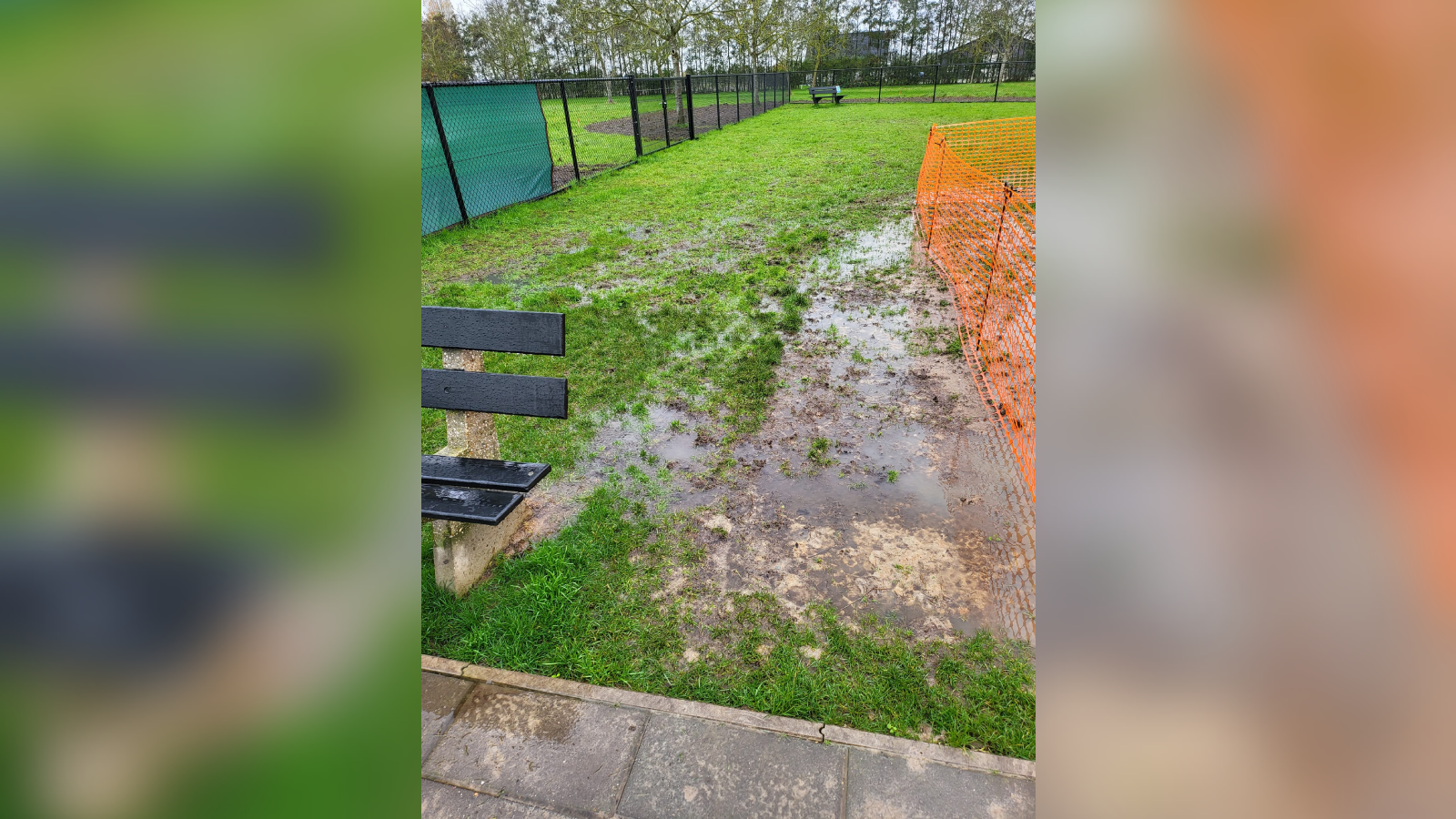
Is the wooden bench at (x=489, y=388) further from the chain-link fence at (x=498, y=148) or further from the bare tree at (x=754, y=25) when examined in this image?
the bare tree at (x=754, y=25)

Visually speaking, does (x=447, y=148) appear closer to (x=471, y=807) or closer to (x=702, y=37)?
(x=471, y=807)

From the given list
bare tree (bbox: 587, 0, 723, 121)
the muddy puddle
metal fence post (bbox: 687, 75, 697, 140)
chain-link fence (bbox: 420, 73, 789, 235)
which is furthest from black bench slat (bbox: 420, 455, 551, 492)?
bare tree (bbox: 587, 0, 723, 121)

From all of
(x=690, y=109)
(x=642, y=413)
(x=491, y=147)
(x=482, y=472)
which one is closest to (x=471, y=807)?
(x=482, y=472)

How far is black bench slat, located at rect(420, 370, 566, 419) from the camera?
301cm

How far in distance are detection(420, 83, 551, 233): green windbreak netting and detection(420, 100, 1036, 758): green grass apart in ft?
Result: 1.14

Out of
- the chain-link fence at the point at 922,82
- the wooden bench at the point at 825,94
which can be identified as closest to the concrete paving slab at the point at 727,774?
the wooden bench at the point at 825,94

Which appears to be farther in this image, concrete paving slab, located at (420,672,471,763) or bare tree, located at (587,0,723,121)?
bare tree, located at (587,0,723,121)

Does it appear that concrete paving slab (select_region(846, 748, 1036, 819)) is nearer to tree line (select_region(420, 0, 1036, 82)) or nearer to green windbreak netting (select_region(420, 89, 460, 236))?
green windbreak netting (select_region(420, 89, 460, 236))

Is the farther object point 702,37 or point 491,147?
point 702,37

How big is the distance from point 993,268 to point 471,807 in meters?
5.78

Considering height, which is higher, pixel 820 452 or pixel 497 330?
pixel 497 330

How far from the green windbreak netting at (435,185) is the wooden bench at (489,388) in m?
6.42

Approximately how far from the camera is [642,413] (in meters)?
4.69
